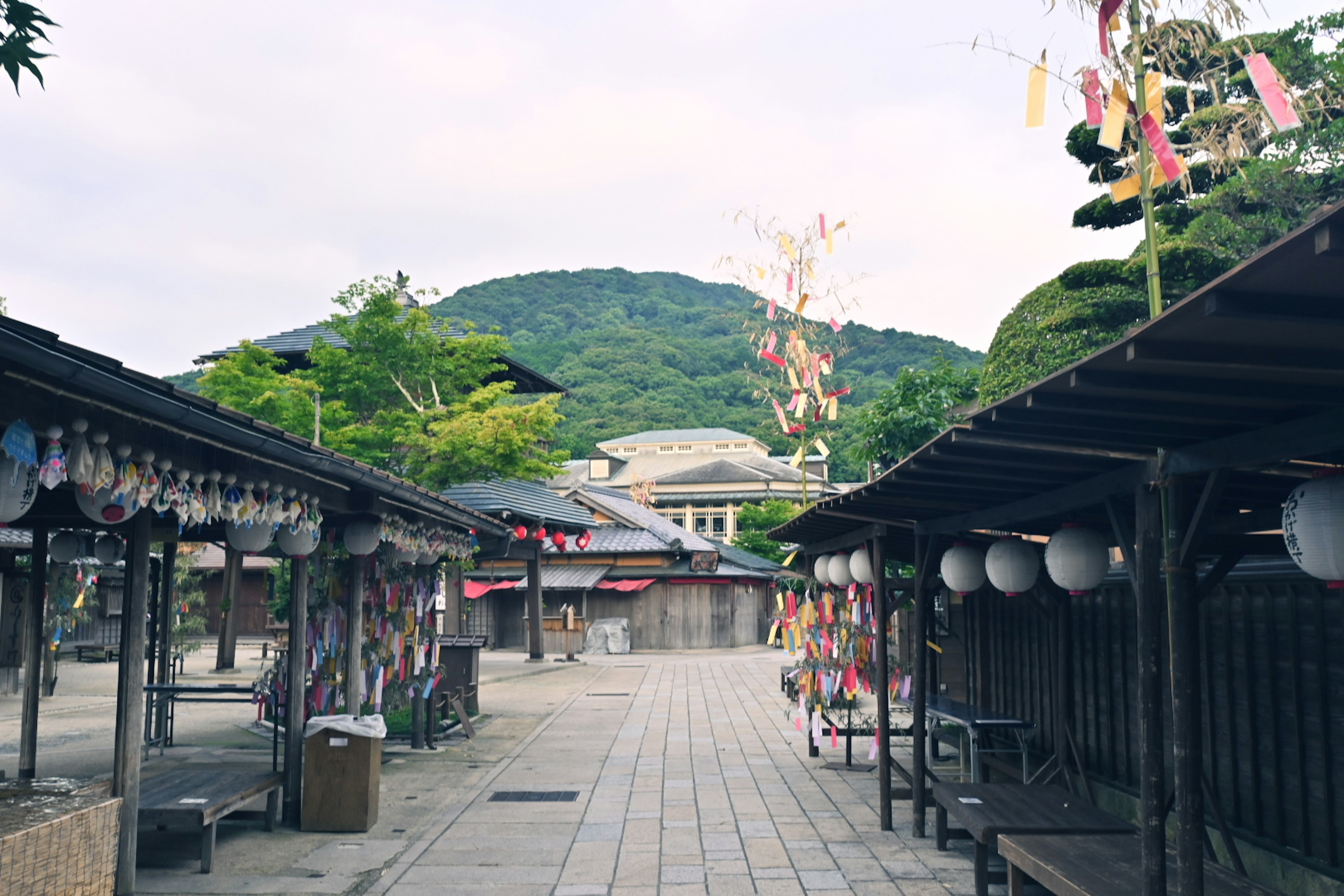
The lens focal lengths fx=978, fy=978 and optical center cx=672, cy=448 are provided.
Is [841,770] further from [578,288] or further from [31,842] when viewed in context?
[578,288]

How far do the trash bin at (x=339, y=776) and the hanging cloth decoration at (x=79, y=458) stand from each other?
356cm

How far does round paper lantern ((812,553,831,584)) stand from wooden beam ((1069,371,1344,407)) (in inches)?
292

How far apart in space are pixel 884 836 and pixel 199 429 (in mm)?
5340

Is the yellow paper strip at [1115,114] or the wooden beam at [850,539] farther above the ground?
the yellow paper strip at [1115,114]

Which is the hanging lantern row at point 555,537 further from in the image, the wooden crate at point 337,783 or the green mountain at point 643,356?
the green mountain at point 643,356

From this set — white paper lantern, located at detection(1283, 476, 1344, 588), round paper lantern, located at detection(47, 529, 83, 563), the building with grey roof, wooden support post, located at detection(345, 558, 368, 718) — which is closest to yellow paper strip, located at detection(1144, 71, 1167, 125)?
white paper lantern, located at detection(1283, 476, 1344, 588)

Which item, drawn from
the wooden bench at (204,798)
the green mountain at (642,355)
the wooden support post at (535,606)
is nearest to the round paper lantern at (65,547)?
the wooden bench at (204,798)

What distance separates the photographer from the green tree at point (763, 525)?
36.1m

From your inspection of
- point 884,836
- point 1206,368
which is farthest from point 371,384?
point 1206,368

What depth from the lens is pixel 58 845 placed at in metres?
4.84

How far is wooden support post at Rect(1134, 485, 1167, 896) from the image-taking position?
3.91 metres

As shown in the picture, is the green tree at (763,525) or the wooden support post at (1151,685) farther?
the green tree at (763,525)

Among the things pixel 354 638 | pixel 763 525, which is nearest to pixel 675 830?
pixel 354 638

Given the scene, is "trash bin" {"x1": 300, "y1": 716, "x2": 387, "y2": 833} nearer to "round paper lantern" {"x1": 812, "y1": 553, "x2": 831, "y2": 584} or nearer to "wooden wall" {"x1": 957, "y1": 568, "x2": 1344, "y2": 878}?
"round paper lantern" {"x1": 812, "y1": 553, "x2": 831, "y2": 584}
